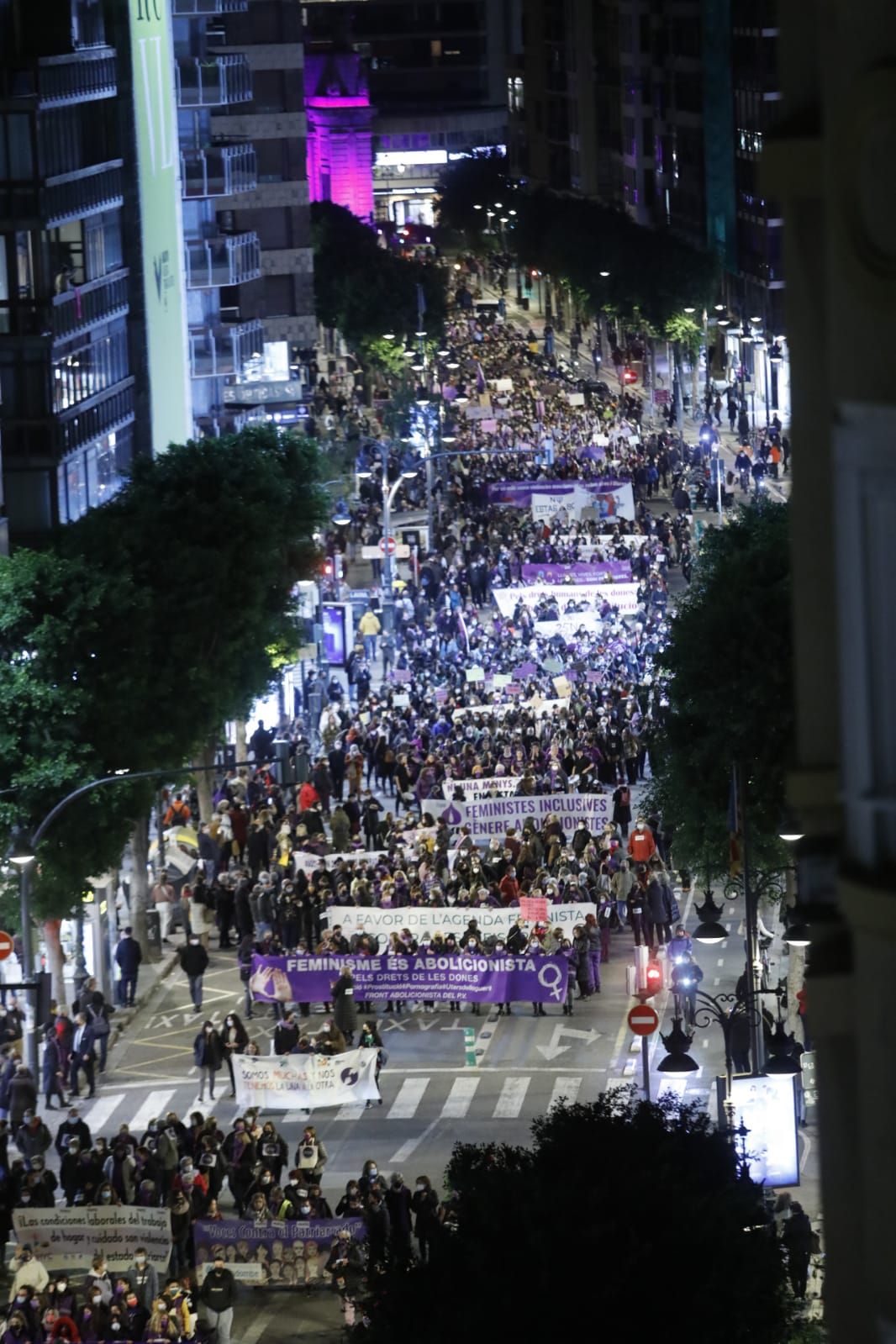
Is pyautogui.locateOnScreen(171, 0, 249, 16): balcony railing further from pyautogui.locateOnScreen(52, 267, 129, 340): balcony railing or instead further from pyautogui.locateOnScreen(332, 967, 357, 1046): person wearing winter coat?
pyautogui.locateOnScreen(332, 967, 357, 1046): person wearing winter coat

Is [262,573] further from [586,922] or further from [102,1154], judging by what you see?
[102,1154]

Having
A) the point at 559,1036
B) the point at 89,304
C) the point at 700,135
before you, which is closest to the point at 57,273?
the point at 89,304

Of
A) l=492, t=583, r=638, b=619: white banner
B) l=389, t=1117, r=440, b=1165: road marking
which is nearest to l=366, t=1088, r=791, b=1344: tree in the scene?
l=389, t=1117, r=440, b=1165: road marking

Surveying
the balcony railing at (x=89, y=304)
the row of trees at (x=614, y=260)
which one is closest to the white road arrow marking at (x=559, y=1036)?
the balcony railing at (x=89, y=304)

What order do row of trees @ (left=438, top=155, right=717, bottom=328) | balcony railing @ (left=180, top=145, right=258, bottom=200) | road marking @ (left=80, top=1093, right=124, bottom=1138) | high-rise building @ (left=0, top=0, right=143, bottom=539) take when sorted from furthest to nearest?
row of trees @ (left=438, top=155, right=717, bottom=328) < balcony railing @ (left=180, top=145, right=258, bottom=200) < high-rise building @ (left=0, top=0, right=143, bottom=539) < road marking @ (left=80, top=1093, right=124, bottom=1138)

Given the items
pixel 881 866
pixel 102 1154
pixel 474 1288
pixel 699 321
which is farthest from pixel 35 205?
pixel 699 321

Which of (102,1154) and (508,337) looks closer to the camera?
(102,1154)
